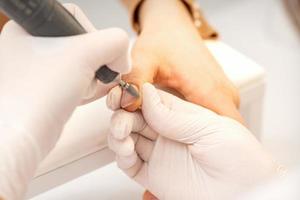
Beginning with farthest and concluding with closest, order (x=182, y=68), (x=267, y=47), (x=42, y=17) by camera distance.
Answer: (x=267, y=47) → (x=182, y=68) → (x=42, y=17)

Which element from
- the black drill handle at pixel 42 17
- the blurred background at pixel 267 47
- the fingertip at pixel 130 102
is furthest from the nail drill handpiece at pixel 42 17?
the blurred background at pixel 267 47

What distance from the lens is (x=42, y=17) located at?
0.54 metres

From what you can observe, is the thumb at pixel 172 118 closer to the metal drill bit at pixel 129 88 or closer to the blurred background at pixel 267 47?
the metal drill bit at pixel 129 88

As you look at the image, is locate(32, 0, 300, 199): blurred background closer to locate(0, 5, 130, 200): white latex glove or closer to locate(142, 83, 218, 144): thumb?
locate(142, 83, 218, 144): thumb

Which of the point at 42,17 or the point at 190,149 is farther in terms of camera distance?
the point at 190,149

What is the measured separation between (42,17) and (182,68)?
297mm

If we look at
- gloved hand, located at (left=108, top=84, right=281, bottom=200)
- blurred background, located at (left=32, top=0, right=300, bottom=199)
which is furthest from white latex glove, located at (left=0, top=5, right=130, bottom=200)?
blurred background, located at (left=32, top=0, right=300, bottom=199)

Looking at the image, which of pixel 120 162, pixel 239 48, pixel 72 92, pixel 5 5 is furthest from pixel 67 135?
pixel 239 48

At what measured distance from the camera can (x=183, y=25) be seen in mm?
868

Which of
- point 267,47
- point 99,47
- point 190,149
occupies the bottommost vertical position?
point 267,47

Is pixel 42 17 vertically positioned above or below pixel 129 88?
above

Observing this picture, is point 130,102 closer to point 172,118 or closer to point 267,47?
point 172,118

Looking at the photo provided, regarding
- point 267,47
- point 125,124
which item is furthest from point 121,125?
point 267,47

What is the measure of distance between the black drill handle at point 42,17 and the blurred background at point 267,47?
0.49m
